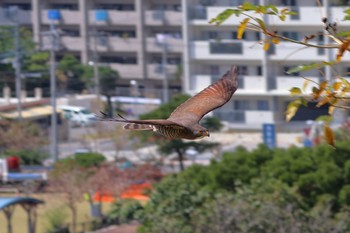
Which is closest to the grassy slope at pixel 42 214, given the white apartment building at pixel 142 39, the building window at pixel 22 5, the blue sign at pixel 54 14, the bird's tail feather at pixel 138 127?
the white apartment building at pixel 142 39

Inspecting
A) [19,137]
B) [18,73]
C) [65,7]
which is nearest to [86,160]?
[19,137]

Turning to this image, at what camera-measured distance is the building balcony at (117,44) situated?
32.6 m

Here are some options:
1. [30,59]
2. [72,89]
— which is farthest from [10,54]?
[72,89]

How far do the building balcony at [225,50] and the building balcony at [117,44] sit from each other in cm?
558

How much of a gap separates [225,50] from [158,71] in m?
6.48

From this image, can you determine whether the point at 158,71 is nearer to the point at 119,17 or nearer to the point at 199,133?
the point at 119,17

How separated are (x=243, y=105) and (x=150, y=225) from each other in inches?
636

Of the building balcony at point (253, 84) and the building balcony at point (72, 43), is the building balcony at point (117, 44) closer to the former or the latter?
the building balcony at point (72, 43)

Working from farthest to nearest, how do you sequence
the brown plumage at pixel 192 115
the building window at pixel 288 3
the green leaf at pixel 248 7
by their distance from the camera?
1. the building window at pixel 288 3
2. the green leaf at pixel 248 7
3. the brown plumage at pixel 192 115

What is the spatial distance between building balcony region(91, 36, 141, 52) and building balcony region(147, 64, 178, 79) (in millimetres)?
809

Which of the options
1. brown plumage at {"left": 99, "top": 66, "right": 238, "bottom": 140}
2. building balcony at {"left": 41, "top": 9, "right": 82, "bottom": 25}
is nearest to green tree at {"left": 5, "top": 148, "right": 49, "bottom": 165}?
building balcony at {"left": 41, "top": 9, "right": 82, "bottom": 25}

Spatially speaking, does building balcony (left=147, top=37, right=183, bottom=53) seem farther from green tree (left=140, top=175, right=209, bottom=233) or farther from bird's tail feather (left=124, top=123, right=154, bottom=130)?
bird's tail feather (left=124, top=123, right=154, bottom=130)

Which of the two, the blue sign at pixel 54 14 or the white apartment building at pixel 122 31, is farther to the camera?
the white apartment building at pixel 122 31

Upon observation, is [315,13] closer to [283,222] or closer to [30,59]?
[30,59]
